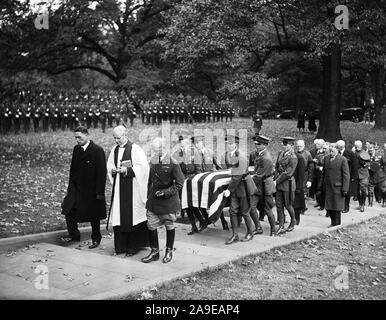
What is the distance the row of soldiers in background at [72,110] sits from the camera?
24.2 meters

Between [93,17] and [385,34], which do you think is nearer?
[385,34]

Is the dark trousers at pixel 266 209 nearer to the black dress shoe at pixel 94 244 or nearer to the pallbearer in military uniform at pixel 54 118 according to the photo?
the black dress shoe at pixel 94 244

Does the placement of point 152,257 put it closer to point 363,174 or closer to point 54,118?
point 363,174

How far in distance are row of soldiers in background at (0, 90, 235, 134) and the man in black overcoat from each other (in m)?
13.4

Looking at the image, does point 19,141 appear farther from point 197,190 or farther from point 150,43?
point 150,43

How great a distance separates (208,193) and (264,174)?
1.07 metres

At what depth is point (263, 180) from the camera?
10.1 m

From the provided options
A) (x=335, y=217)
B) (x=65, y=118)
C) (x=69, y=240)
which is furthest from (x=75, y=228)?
(x=65, y=118)

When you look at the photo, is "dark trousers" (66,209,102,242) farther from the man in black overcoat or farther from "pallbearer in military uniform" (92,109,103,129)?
"pallbearer in military uniform" (92,109,103,129)

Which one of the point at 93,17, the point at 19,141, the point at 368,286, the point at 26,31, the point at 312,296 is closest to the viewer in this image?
the point at 312,296

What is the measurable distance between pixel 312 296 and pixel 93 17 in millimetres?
28810

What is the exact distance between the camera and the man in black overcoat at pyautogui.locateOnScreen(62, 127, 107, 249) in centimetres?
878

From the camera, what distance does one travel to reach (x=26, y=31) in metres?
20.1

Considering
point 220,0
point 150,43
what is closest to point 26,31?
point 220,0
